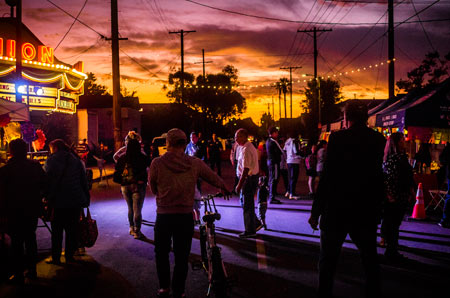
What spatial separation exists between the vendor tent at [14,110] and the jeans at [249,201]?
641 centimetres

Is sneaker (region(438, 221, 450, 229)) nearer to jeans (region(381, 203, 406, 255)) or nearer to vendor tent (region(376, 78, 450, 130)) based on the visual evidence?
jeans (region(381, 203, 406, 255))

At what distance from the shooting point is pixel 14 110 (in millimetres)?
10844

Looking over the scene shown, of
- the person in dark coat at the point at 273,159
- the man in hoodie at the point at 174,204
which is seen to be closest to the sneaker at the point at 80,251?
the man in hoodie at the point at 174,204

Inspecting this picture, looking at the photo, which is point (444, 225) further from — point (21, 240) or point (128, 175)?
point (21, 240)

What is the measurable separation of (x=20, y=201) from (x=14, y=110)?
20.4ft

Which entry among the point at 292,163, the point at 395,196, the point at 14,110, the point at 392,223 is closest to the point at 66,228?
the point at 392,223

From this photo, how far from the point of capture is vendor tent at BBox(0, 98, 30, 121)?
1062 cm

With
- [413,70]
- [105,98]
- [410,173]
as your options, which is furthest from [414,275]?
[105,98]

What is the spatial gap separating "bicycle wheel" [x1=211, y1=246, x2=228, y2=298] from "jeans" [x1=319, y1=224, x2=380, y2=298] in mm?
995

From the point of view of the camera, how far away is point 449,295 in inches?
192

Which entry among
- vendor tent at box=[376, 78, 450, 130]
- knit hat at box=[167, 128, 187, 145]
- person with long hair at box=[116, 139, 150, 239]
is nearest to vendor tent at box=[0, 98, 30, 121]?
person with long hair at box=[116, 139, 150, 239]

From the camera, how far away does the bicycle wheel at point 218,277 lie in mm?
4410

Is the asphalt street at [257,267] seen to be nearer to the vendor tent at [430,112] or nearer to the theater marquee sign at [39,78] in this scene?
the vendor tent at [430,112]

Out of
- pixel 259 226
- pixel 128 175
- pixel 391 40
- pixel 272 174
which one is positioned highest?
pixel 391 40
